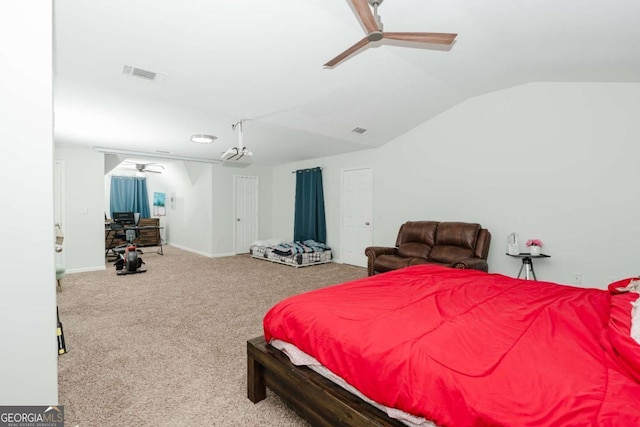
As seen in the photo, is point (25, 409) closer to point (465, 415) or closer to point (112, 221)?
point (465, 415)

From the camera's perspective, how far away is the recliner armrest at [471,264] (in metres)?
3.54

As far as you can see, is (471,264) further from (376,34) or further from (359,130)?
(376,34)

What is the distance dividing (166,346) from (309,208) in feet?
15.5

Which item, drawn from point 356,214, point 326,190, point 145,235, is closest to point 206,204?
point 145,235

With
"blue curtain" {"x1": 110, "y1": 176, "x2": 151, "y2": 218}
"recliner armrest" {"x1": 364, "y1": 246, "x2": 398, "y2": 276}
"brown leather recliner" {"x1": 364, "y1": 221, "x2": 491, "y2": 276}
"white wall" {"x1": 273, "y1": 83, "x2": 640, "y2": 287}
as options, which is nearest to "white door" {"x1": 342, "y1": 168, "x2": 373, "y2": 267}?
"white wall" {"x1": 273, "y1": 83, "x2": 640, "y2": 287}

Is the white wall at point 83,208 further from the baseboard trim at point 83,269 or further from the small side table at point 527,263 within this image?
the small side table at point 527,263

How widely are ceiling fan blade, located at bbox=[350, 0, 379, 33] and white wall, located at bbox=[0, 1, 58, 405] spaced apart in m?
1.49

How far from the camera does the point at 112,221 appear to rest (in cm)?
779

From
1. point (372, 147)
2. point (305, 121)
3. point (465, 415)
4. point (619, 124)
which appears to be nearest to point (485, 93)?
point (619, 124)

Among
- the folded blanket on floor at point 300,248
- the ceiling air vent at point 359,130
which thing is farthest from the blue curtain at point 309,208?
the ceiling air vent at point 359,130

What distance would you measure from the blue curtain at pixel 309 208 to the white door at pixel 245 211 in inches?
49.5

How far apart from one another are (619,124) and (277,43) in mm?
3844

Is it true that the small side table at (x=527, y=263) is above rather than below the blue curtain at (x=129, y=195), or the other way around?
below

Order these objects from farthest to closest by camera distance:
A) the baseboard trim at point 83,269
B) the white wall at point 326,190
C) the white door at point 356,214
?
the white wall at point 326,190 < the white door at point 356,214 < the baseboard trim at point 83,269
